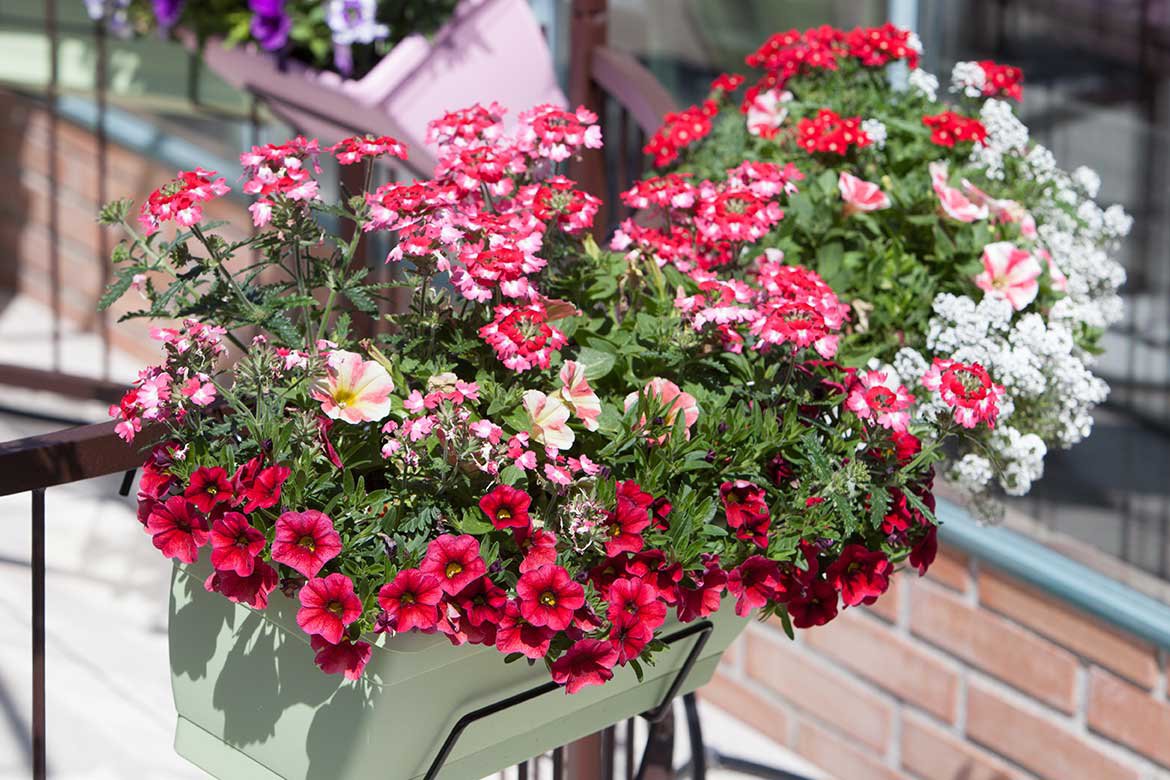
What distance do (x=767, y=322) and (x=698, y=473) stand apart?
13 centimetres

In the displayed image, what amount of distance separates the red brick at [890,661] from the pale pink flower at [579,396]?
155 cm

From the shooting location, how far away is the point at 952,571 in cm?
238

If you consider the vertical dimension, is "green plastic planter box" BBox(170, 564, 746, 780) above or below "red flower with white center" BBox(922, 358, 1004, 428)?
below

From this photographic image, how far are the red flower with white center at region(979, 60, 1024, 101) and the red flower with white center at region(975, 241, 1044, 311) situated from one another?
302mm

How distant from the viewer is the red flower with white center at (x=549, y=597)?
93 centimetres

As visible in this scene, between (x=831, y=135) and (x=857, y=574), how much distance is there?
573 millimetres

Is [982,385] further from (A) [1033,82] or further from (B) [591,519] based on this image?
(A) [1033,82]

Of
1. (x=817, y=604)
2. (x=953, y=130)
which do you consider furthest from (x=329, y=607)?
(x=953, y=130)

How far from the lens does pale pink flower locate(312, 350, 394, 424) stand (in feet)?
3.26

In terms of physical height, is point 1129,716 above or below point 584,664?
below

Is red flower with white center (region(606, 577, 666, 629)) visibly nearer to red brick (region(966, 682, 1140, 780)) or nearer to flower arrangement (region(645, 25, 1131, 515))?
flower arrangement (region(645, 25, 1131, 515))

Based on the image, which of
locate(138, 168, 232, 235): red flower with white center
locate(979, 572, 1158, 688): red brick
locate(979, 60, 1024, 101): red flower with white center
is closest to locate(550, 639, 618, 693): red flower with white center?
locate(138, 168, 232, 235): red flower with white center

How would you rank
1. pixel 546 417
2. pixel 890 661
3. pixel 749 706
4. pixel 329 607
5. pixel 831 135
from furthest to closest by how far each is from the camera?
pixel 749 706, pixel 890 661, pixel 831 135, pixel 546 417, pixel 329 607

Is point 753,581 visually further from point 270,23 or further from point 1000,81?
point 270,23
